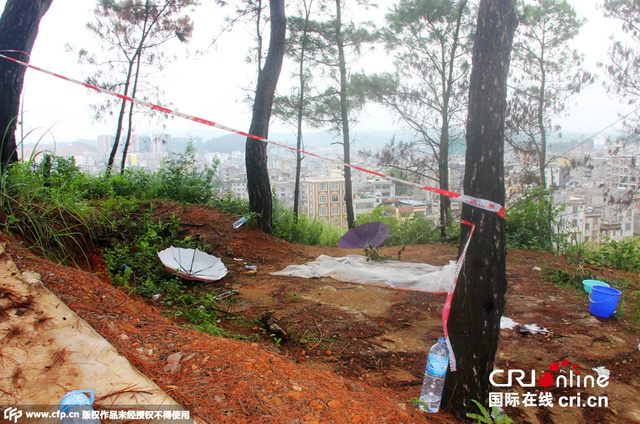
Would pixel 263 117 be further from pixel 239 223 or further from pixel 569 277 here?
pixel 569 277

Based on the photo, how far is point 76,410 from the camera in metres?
1.32

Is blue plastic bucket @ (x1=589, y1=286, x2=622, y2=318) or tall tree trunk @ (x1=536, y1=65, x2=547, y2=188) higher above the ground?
tall tree trunk @ (x1=536, y1=65, x2=547, y2=188)

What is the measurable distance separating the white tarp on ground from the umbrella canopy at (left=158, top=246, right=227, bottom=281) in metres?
0.86

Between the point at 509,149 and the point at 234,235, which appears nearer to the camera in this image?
the point at 234,235

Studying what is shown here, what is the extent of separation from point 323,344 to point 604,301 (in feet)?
10.6

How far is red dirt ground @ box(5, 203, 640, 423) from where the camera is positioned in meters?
1.73

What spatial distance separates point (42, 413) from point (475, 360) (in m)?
2.15

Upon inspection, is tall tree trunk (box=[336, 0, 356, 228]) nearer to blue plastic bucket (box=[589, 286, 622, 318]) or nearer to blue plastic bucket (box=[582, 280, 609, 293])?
blue plastic bucket (box=[582, 280, 609, 293])

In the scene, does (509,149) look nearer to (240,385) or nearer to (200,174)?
(200,174)

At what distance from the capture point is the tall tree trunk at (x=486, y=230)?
7.30 feet

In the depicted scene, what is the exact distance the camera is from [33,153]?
402 cm

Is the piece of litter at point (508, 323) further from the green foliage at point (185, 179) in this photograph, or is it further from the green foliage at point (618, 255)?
the green foliage at point (185, 179)

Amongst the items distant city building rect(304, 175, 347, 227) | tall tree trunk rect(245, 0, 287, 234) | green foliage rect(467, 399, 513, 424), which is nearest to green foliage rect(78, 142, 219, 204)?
tall tree trunk rect(245, 0, 287, 234)

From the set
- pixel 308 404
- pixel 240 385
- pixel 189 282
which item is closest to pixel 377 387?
pixel 308 404
